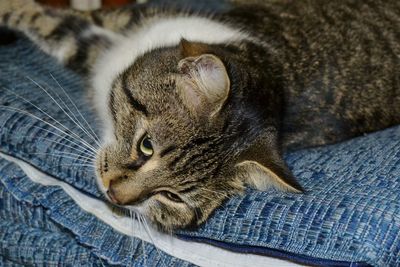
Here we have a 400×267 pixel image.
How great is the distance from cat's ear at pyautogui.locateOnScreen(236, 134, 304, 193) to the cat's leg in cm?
64

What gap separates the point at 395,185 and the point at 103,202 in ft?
1.91

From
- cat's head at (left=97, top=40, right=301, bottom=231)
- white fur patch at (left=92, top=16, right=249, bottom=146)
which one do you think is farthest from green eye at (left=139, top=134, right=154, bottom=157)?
white fur patch at (left=92, top=16, right=249, bottom=146)

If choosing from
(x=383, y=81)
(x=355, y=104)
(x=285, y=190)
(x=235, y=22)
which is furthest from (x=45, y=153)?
(x=383, y=81)

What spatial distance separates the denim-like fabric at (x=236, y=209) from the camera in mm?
1047

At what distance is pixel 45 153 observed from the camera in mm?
1292

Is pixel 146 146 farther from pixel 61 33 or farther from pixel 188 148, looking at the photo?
pixel 61 33

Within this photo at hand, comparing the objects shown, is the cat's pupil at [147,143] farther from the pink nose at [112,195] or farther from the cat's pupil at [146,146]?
the pink nose at [112,195]

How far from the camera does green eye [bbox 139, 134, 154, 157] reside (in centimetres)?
119

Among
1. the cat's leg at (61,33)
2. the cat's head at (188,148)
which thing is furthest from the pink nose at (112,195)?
the cat's leg at (61,33)

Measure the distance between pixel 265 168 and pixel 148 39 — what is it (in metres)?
0.59

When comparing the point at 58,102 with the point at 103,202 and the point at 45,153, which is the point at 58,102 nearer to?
the point at 45,153

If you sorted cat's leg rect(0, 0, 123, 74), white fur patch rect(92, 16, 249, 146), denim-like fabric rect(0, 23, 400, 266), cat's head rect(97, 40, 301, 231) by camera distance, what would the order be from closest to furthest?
denim-like fabric rect(0, 23, 400, 266)
cat's head rect(97, 40, 301, 231)
white fur patch rect(92, 16, 249, 146)
cat's leg rect(0, 0, 123, 74)

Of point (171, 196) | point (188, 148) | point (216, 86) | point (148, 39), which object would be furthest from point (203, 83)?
point (148, 39)

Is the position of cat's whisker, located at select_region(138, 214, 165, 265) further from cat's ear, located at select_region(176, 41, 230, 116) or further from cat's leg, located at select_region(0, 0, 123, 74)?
cat's leg, located at select_region(0, 0, 123, 74)
